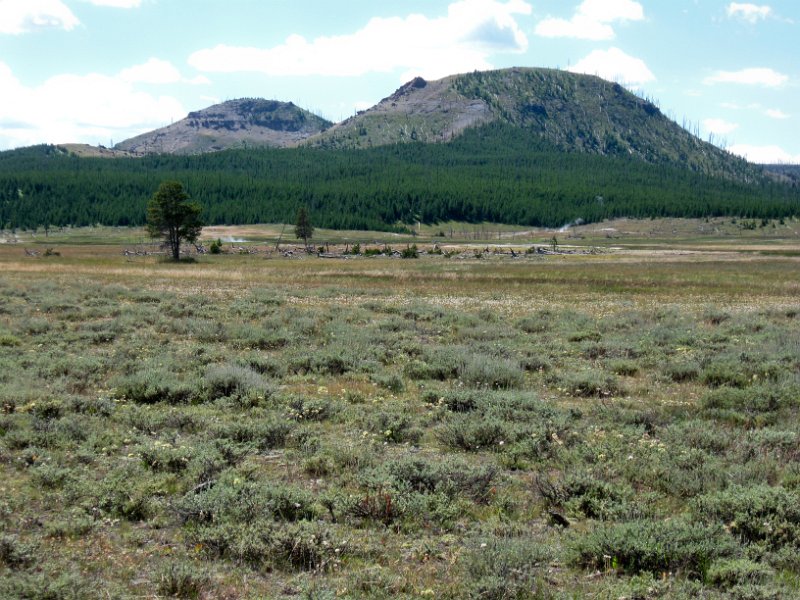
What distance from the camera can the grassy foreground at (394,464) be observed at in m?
6.29

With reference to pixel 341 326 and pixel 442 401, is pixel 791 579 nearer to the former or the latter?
pixel 442 401

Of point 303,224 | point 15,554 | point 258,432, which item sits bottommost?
point 15,554

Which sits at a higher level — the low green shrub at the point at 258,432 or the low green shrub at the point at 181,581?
the low green shrub at the point at 258,432

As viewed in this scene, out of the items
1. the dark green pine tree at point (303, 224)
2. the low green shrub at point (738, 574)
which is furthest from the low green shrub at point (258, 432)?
the dark green pine tree at point (303, 224)

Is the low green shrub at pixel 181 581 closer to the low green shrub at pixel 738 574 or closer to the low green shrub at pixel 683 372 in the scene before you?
the low green shrub at pixel 738 574

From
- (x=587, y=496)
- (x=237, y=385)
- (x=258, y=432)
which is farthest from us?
(x=237, y=385)

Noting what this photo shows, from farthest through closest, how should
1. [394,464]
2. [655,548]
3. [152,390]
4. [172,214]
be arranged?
[172,214], [152,390], [394,464], [655,548]

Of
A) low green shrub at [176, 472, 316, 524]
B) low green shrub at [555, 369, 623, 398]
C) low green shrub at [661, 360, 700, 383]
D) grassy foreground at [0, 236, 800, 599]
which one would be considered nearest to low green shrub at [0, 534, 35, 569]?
grassy foreground at [0, 236, 800, 599]

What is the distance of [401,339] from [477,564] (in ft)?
46.4

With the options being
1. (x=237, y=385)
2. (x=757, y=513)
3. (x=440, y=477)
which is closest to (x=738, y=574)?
(x=757, y=513)

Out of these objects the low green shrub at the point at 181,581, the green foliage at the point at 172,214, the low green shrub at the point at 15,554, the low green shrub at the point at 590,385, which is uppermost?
the green foliage at the point at 172,214

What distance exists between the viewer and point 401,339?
20281 mm

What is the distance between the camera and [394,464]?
343 inches

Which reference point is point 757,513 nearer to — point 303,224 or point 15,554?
point 15,554
